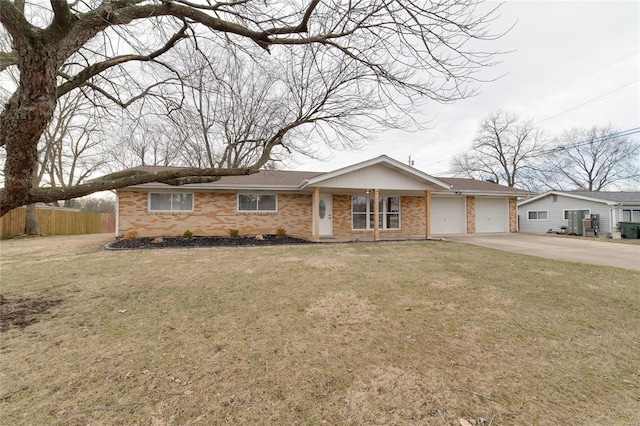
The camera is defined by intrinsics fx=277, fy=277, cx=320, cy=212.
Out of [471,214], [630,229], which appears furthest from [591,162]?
[471,214]

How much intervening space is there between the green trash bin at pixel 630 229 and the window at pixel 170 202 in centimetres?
2506

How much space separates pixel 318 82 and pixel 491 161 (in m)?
35.2

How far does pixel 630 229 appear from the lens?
16781 mm

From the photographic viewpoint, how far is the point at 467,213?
1619 centimetres

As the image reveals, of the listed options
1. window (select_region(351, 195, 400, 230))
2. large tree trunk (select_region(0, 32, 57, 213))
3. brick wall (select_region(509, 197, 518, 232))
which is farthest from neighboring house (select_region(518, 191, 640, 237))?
large tree trunk (select_region(0, 32, 57, 213))

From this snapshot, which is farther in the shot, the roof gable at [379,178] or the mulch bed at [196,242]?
the roof gable at [379,178]

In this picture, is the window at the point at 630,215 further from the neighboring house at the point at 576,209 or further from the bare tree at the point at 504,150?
the bare tree at the point at 504,150

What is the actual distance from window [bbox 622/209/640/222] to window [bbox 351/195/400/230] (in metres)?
15.7

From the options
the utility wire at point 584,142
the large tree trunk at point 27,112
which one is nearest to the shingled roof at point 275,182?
the utility wire at point 584,142

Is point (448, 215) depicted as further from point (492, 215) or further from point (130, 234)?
point (130, 234)

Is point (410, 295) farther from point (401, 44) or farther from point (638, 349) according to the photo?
point (401, 44)

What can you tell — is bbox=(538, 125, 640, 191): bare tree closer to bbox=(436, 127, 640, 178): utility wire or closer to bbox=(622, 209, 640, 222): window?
bbox=(436, 127, 640, 178): utility wire

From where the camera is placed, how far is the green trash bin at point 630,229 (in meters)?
16.6

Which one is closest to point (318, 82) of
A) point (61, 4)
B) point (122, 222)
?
point (61, 4)
